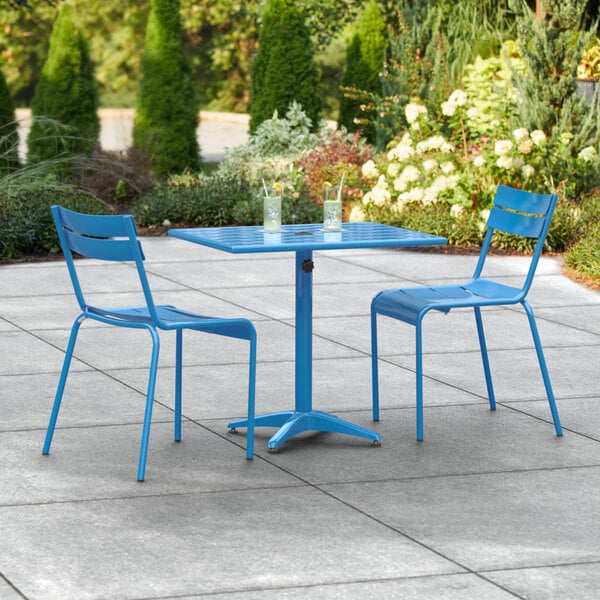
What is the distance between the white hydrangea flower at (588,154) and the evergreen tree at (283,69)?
4.63 meters

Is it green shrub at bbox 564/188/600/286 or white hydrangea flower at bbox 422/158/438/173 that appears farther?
white hydrangea flower at bbox 422/158/438/173

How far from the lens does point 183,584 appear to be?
412 centimetres

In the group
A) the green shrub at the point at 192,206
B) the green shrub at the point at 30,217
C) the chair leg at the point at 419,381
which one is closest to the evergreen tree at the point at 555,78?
the green shrub at the point at 192,206

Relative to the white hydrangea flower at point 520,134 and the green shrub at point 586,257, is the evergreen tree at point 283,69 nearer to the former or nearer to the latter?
the white hydrangea flower at point 520,134

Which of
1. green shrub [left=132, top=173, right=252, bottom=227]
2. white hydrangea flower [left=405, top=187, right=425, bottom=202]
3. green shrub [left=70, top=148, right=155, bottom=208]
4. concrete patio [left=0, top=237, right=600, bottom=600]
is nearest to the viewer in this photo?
concrete patio [left=0, top=237, right=600, bottom=600]

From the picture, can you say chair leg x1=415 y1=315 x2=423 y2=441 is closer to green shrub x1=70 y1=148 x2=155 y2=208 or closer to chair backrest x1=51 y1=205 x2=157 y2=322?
chair backrest x1=51 y1=205 x2=157 y2=322

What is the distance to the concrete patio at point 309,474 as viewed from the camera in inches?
166

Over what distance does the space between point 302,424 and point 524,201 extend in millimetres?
1623

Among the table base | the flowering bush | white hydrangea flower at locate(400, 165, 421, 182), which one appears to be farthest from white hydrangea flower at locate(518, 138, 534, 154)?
the table base

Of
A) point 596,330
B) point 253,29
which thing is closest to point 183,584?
point 596,330

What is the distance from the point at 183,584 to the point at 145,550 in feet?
1.15

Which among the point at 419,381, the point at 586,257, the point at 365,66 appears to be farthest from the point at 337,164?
the point at 419,381

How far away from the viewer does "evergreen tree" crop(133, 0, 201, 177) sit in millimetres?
16844

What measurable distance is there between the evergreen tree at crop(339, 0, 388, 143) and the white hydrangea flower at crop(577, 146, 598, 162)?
457 centimetres
